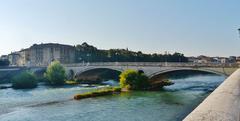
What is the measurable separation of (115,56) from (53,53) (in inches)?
1415

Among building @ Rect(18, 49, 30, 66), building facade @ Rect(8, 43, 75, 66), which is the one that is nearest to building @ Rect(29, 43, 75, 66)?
building facade @ Rect(8, 43, 75, 66)

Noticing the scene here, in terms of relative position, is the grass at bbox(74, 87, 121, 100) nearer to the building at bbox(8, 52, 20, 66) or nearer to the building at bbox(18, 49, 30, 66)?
the building at bbox(18, 49, 30, 66)

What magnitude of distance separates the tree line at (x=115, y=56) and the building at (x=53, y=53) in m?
3.77

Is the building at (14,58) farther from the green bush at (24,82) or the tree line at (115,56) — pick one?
the green bush at (24,82)

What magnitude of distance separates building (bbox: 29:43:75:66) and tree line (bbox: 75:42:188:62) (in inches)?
148

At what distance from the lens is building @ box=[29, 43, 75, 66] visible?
16925cm

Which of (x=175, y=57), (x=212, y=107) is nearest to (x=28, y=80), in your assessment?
(x=212, y=107)

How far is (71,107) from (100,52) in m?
117

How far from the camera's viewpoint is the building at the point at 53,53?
6663 inches

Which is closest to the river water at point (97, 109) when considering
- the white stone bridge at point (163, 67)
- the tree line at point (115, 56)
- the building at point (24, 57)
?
the white stone bridge at point (163, 67)

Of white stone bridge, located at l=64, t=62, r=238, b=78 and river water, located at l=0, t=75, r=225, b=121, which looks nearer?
river water, located at l=0, t=75, r=225, b=121

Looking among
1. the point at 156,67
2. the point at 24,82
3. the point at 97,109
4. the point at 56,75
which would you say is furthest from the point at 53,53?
the point at 97,109

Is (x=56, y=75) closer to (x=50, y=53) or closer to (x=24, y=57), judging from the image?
(x=50, y=53)

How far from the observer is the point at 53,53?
170 metres
